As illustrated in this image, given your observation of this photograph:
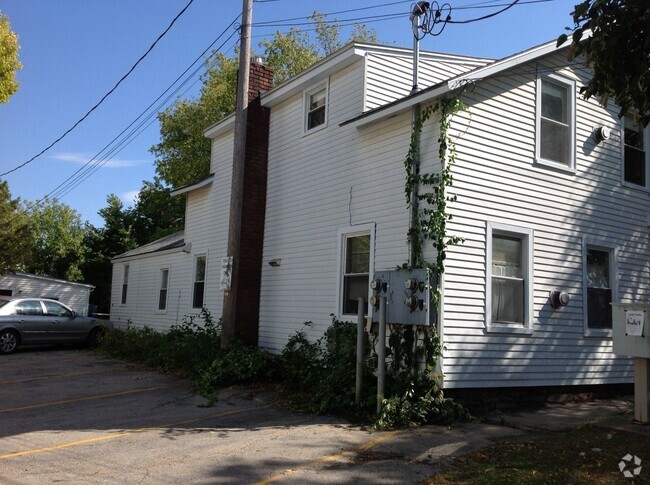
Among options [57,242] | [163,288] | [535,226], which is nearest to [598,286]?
[535,226]

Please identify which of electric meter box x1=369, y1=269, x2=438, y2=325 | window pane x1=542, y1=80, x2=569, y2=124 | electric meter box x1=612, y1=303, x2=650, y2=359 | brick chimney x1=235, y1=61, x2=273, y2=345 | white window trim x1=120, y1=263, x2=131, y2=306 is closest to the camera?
electric meter box x1=612, y1=303, x2=650, y2=359

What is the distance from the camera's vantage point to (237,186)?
12.6 meters

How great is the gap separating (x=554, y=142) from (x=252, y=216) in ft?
21.5

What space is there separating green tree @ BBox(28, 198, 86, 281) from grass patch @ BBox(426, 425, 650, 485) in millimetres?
38159

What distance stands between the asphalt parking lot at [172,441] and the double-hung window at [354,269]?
2.27m

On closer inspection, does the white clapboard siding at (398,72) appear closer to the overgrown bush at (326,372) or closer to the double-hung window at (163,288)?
the overgrown bush at (326,372)

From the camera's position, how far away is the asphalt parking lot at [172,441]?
6.23 metres

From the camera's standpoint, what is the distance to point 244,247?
44.1ft

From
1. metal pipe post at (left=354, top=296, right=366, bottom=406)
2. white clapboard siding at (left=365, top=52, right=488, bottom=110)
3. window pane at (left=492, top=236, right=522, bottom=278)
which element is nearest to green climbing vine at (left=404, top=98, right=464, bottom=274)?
window pane at (left=492, top=236, right=522, bottom=278)

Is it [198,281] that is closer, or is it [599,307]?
[599,307]

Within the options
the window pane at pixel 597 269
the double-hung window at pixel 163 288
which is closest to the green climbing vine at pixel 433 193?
the window pane at pixel 597 269

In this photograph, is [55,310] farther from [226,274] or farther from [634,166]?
[634,166]

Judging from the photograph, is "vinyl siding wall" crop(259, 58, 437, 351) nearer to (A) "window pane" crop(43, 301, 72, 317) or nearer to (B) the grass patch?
(B) the grass patch

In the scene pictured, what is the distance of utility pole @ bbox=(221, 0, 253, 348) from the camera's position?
488 inches
